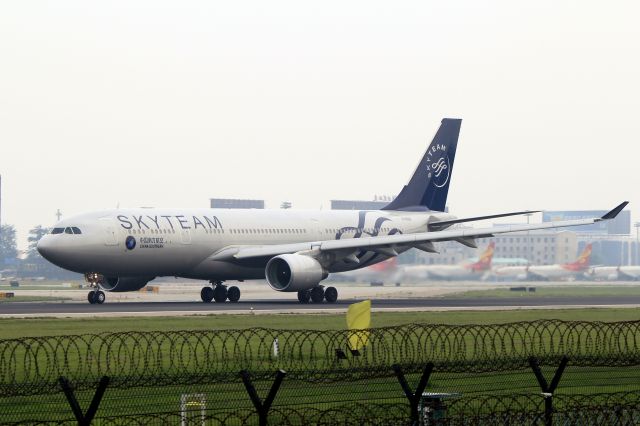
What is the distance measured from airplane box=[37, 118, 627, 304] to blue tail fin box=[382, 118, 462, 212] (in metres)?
1.14

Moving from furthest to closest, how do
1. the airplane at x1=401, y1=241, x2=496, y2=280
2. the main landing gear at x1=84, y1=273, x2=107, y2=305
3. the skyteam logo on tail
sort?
the airplane at x1=401, y1=241, x2=496, y2=280 → the skyteam logo on tail → the main landing gear at x1=84, y1=273, x2=107, y2=305

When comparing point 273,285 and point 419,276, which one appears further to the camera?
point 419,276

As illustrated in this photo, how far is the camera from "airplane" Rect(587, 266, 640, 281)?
142500 millimetres

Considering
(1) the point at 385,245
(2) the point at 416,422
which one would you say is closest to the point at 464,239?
(1) the point at 385,245

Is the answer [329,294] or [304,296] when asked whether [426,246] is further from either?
[304,296]

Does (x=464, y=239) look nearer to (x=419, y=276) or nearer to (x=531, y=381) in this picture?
(x=419, y=276)

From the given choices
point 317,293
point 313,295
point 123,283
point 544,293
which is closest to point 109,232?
point 123,283

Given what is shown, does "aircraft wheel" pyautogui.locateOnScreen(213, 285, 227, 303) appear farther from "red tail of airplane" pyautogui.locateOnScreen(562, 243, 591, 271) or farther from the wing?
"red tail of airplane" pyautogui.locateOnScreen(562, 243, 591, 271)

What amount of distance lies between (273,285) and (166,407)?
40.1 m

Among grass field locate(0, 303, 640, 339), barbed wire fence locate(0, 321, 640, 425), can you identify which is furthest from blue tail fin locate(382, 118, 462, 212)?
A: barbed wire fence locate(0, 321, 640, 425)

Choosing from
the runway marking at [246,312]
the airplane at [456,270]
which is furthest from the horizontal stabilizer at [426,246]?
the airplane at [456,270]

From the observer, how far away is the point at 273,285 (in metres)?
60.7

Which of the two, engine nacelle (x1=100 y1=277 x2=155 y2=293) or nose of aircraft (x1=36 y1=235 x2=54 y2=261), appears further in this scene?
engine nacelle (x1=100 y1=277 x2=155 y2=293)

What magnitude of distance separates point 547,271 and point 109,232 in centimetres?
7789
